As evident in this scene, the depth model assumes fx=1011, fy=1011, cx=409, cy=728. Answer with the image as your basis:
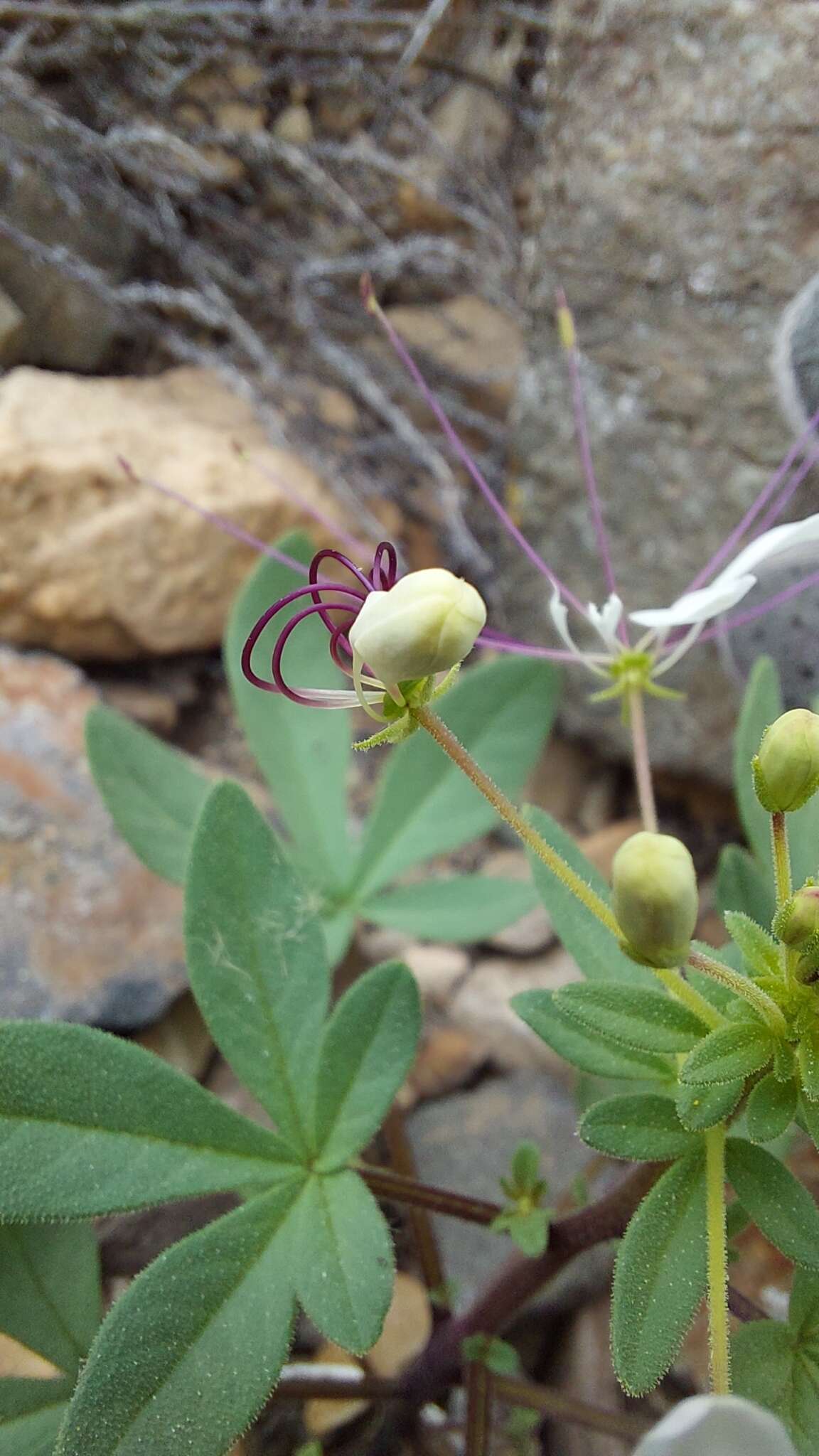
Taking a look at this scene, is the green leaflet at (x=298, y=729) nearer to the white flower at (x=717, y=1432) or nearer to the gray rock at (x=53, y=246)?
the gray rock at (x=53, y=246)

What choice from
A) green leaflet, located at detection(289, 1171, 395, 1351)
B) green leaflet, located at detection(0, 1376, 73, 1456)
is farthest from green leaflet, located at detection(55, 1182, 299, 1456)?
green leaflet, located at detection(0, 1376, 73, 1456)

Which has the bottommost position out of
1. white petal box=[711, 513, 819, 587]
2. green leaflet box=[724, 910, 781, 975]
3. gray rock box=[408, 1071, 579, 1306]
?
gray rock box=[408, 1071, 579, 1306]

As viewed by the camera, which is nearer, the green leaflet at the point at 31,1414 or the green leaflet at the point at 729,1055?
the green leaflet at the point at 729,1055

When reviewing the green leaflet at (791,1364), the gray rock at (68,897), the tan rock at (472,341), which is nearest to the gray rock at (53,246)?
the tan rock at (472,341)

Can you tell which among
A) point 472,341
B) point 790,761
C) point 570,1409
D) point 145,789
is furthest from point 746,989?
point 472,341

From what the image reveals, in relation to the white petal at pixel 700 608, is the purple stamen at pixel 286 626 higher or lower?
lower

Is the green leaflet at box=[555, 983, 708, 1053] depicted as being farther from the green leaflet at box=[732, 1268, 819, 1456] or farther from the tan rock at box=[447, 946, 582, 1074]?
the tan rock at box=[447, 946, 582, 1074]

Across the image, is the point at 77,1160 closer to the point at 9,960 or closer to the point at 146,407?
the point at 9,960
